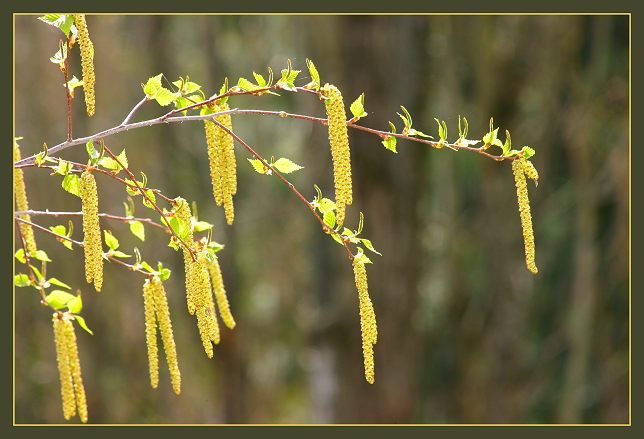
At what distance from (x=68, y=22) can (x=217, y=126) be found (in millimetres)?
387

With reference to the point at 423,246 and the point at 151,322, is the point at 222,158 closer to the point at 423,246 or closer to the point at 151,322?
the point at 151,322

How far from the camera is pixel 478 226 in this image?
Result: 7.22 m

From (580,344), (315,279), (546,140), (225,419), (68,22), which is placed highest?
(68,22)

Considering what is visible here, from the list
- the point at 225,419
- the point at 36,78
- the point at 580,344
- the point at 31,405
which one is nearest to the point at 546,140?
the point at 580,344

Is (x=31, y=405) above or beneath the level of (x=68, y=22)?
beneath

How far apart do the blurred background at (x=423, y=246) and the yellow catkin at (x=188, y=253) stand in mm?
3081

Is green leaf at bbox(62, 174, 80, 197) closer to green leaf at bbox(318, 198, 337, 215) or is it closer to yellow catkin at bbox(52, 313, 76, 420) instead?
yellow catkin at bbox(52, 313, 76, 420)

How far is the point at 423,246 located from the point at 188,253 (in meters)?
4.34

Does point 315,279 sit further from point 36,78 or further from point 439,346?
point 36,78

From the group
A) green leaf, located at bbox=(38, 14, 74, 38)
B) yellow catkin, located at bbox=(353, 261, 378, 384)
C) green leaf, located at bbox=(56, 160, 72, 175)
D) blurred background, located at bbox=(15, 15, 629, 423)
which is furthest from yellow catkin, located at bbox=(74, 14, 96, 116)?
blurred background, located at bbox=(15, 15, 629, 423)

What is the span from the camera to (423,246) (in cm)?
608

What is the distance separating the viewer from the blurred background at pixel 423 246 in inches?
210

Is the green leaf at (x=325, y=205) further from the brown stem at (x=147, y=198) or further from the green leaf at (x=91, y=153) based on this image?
the green leaf at (x=91, y=153)

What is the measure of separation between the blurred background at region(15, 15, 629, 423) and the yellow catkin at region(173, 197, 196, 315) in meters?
3.08
